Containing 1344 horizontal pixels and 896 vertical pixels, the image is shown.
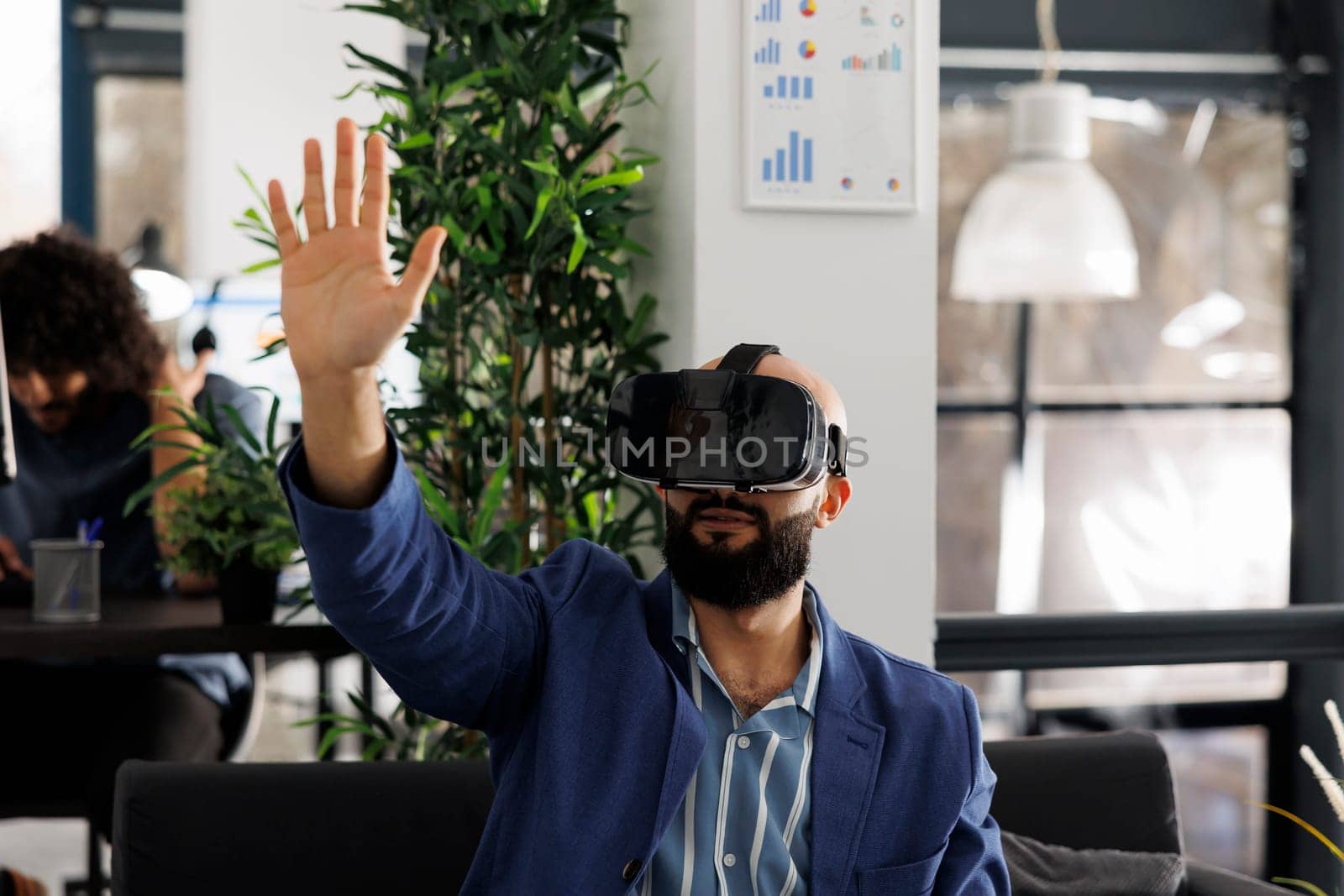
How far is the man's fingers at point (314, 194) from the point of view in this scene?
1.28 meters

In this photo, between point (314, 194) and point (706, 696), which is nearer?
point (314, 194)

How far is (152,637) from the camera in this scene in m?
2.34

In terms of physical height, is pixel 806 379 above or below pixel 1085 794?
above

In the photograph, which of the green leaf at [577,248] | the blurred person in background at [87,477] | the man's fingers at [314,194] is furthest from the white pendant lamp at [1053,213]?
the man's fingers at [314,194]

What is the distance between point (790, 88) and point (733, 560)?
942 millimetres

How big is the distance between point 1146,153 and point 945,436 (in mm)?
1276

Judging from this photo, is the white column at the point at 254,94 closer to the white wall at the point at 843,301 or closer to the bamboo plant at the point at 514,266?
the bamboo plant at the point at 514,266

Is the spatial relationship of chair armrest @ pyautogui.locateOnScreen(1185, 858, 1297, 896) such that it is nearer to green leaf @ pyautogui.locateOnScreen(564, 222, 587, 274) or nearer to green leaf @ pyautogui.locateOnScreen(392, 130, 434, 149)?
green leaf @ pyautogui.locateOnScreen(564, 222, 587, 274)

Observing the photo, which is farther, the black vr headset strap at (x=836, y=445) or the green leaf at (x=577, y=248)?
the green leaf at (x=577, y=248)

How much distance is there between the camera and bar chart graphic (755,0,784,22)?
2.21 m

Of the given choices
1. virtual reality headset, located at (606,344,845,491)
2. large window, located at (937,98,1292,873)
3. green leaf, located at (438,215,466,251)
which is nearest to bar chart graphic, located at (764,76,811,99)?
green leaf, located at (438,215,466,251)

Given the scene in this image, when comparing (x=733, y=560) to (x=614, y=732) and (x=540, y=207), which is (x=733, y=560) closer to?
(x=614, y=732)

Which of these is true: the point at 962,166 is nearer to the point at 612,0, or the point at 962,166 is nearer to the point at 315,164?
the point at 612,0

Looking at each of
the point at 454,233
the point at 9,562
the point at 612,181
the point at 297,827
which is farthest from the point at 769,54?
the point at 9,562
